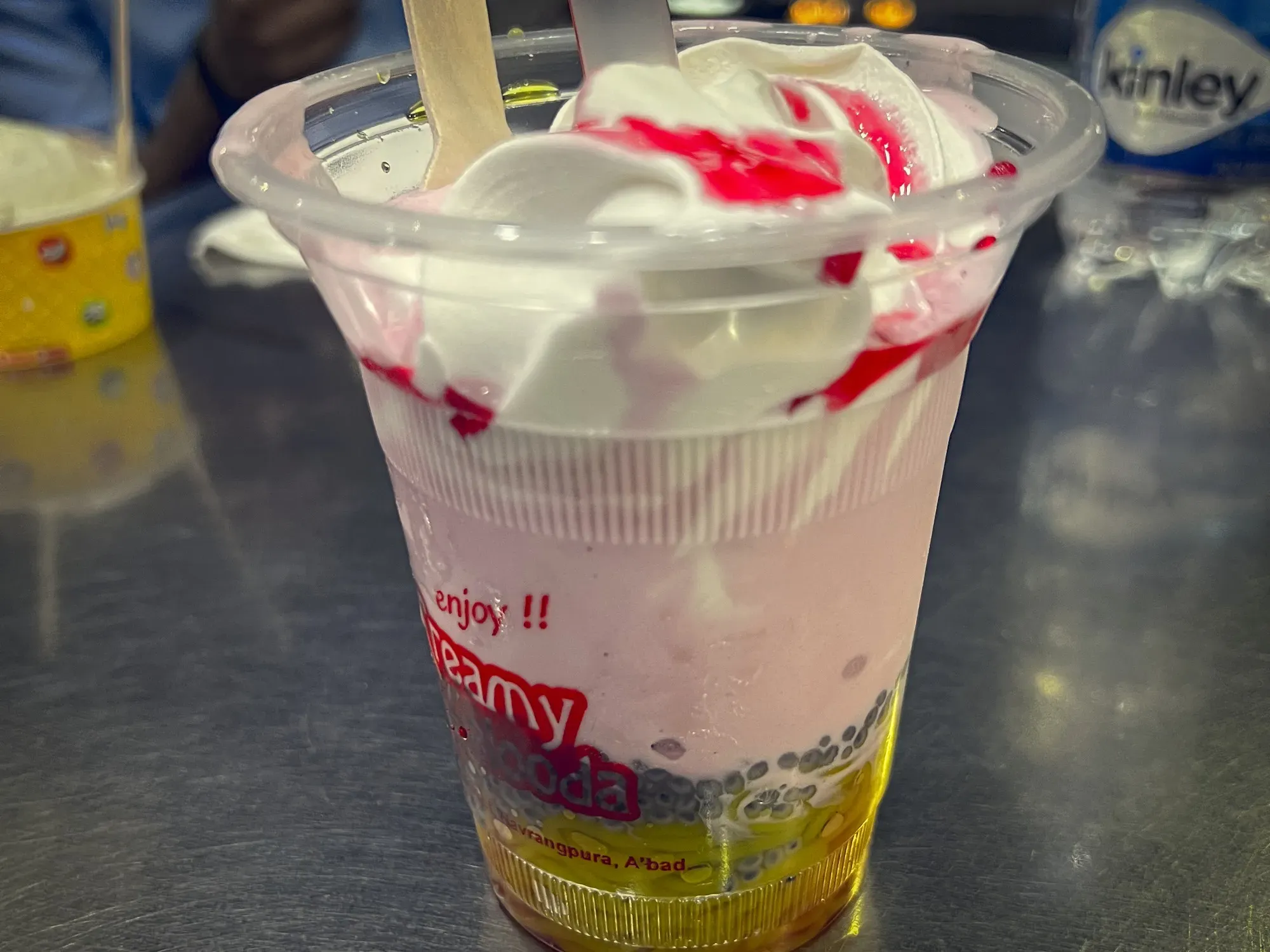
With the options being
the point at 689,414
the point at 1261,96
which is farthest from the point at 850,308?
the point at 1261,96

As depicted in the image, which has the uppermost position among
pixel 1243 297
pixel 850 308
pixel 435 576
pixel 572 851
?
pixel 850 308

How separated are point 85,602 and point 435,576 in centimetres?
43

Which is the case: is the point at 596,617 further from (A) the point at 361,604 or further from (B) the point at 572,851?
(A) the point at 361,604

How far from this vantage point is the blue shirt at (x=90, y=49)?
4.02 ft

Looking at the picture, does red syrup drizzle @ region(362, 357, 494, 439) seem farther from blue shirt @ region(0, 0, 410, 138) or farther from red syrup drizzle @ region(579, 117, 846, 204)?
blue shirt @ region(0, 0, 410, 138)

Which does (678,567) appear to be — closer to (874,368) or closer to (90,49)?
(874,368)

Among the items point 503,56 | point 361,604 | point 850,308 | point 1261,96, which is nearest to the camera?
point 850,308

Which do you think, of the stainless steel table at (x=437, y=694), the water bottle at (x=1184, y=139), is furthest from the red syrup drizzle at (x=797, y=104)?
the water bottle at (x=1184, y=139)

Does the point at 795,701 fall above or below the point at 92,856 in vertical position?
above

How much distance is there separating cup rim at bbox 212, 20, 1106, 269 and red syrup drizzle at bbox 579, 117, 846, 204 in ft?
0.09

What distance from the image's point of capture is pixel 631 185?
0.35m

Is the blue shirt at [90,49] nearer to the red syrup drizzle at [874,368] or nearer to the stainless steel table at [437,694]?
the stainless steel table at [437,694]

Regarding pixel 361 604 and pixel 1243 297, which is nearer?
pixel 361 604

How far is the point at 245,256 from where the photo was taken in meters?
1.21
